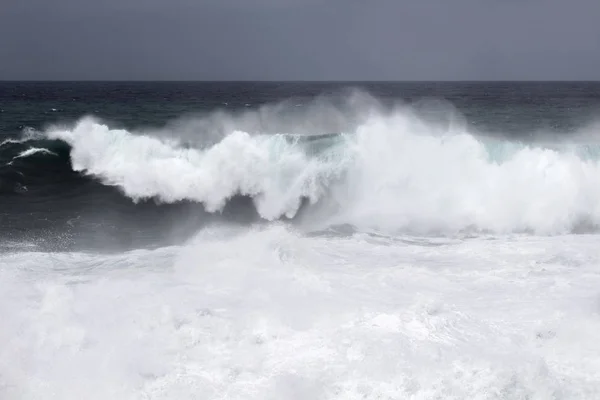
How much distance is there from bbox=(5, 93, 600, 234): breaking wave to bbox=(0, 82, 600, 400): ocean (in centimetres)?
6

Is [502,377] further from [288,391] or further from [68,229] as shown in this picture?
[68,229]

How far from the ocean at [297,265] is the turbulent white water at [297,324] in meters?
Answer: 0.03

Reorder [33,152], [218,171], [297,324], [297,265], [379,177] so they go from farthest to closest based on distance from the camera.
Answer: [33,152] → [218,171] → [379,177] → [297,265] → [297,324]

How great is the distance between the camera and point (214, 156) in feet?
56.9

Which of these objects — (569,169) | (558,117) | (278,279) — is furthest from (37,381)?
(558,117)

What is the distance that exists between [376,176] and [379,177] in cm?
A: 11

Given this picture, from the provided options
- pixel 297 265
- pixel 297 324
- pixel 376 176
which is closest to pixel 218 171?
pixel 376 176

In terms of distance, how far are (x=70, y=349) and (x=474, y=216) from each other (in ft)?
32.7

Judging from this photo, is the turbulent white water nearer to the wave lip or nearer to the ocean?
the ocean

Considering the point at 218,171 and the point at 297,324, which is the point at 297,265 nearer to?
the point at 297,324

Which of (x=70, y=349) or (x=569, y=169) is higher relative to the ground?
(x=569, y=169)

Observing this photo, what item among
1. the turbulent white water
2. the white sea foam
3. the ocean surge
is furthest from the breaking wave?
the turbulent white water

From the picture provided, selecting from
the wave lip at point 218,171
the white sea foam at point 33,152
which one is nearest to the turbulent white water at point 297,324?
the wave lip at point 218,171

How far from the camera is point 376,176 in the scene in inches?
645
